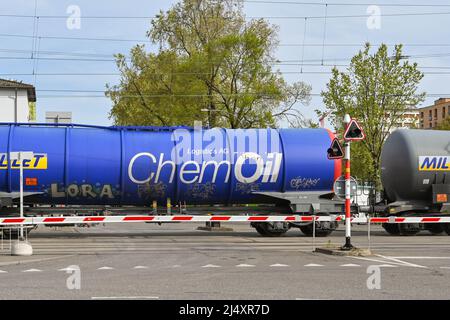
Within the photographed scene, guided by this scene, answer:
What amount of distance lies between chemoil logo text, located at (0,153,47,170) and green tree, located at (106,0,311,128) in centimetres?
1441

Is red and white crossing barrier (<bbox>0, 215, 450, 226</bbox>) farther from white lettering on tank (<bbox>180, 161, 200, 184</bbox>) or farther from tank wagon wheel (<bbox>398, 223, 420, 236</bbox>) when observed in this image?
white lettering on tank (<bbox>180, 161, 200, 184</bbox>)

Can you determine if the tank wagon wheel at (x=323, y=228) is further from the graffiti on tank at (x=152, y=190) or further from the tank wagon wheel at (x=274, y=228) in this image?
the graffiti on tank at (x=152, y=190)

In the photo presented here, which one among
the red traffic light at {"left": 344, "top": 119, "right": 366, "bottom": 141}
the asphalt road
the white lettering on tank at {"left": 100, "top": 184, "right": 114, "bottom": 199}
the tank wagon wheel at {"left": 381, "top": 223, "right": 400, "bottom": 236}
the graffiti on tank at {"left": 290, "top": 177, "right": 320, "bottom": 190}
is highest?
the red traffic light at {"left": 344, "top": 119, "right": 366, "bottom": 141}

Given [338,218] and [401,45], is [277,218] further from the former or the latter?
[401,45]

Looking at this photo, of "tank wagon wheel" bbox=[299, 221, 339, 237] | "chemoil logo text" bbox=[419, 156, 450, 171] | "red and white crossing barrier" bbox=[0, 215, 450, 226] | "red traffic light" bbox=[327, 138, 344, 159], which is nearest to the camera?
"red traffic light" bbox=[327, 138, 344, 159]

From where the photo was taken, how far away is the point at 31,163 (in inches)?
803

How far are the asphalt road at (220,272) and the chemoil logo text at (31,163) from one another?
259 centimetres

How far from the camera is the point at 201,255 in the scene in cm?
1537

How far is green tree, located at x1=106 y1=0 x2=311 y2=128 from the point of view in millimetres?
35281

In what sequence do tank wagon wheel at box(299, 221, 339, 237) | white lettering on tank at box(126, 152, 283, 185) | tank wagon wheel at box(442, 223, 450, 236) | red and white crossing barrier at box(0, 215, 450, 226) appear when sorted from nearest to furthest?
red and white crossing barrier at box(0, 215, 450, 226)
white lettering on tank at box(126, 152, 283, 185)
tank wagon wheel at box(299, 221, 339, 237)
tank wagon wheel at box(442, 223, 450, 236)

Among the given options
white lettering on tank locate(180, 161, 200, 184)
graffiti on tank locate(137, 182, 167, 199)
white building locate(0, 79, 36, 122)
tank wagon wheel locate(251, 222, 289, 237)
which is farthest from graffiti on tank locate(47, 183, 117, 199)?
white building locate(0, 79, 36, 122)
